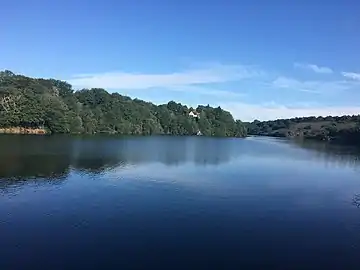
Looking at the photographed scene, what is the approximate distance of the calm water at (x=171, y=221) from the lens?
20.2m

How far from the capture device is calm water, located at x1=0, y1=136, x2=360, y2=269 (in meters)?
20.2

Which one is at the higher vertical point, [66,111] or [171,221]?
[66,111]

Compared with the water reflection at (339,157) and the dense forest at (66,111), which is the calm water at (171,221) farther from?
the dense forest at (66,111)

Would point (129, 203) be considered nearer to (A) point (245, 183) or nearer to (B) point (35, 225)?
(B) point (35, 225)

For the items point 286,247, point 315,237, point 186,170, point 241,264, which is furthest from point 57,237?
point 186,170

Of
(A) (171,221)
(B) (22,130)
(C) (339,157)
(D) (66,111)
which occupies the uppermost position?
(D) (66,111)

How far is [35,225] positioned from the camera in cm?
2520

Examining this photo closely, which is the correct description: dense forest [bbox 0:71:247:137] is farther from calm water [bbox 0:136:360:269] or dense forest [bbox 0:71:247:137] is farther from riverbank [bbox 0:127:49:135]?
calm water [bbox 0:136:360:269]

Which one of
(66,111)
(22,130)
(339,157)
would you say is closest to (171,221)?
(339,157)

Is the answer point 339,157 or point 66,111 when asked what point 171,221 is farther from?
point 66,111

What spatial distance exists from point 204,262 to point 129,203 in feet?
45.2

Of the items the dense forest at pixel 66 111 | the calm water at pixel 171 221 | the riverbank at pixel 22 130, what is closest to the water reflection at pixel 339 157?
the calm water at pixel 171 221

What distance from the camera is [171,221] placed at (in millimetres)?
27000

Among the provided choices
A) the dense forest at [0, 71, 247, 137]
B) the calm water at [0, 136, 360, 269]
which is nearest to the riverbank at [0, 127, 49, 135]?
the dense forest at [0, 71, 247, 137]
